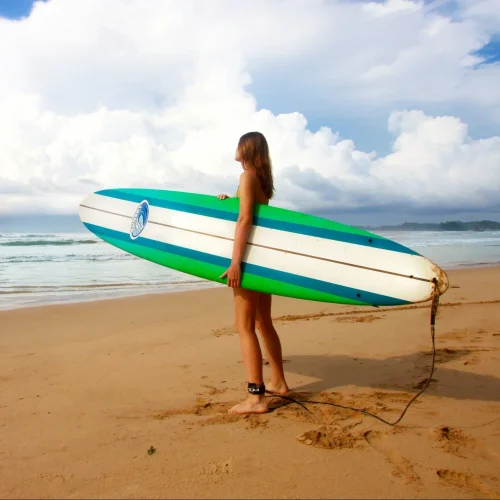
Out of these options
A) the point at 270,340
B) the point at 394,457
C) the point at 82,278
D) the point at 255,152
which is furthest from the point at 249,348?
the point at 82,278

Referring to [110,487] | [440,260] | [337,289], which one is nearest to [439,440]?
[337,289]

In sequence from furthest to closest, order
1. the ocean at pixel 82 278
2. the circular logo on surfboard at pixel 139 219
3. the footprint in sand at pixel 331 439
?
the ocean at pixel 82 278, the circular logo on surfboard at pixel 139 219, the footprint in sand at pixel 331 439

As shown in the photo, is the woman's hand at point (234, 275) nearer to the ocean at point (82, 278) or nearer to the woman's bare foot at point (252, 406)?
the woman's bare foot at point (252, 406)

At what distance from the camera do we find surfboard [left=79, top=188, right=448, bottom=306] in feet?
8.98

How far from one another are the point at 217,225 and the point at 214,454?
159 cm

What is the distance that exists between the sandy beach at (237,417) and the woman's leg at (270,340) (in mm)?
110

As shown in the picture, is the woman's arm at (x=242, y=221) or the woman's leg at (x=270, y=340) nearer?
the woman's arm at (x=242, y=221)

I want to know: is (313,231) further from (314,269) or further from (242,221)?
(242,221)

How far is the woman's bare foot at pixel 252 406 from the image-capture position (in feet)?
8.31

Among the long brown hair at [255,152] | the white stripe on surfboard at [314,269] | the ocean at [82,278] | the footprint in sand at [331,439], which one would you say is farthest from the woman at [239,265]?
the ocean at [82,278]

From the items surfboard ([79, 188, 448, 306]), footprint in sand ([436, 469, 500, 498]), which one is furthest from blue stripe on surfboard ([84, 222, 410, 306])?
footprint in sand ([436, 469, 500, 498])

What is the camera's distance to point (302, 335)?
4574 mm

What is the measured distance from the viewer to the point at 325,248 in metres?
2.98

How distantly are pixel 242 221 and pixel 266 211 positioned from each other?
1.28 feet
